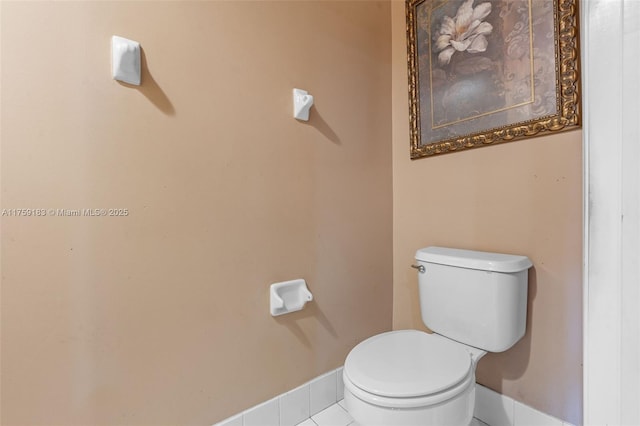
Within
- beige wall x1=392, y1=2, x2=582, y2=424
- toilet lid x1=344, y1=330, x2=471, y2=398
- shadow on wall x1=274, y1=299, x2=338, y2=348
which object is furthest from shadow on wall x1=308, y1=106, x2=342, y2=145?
toilet lid x1=344, y1=330, x2=471, y2=398

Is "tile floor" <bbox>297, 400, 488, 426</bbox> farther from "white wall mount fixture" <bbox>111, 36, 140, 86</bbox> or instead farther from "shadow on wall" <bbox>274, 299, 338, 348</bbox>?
"white wall mount fixture" <bbox>111, 36, 140, 86</bbox>

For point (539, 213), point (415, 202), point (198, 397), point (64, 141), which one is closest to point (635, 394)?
point (539, 213)

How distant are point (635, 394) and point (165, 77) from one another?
1346mm

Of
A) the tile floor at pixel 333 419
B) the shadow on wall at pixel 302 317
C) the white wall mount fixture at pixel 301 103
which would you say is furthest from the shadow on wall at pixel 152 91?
the tile floor at pixel 333 419

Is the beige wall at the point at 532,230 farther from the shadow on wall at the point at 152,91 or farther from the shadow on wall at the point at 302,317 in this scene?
the shadow on wall at the point at 152,91

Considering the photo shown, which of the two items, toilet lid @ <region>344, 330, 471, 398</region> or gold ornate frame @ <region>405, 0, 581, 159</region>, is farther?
gold ornate frame @ <region>405, 0, 581, 159</region>

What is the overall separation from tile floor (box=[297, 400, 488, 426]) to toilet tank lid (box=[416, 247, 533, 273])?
2.19 ft

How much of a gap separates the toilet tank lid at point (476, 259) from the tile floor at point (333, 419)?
67 centimetres

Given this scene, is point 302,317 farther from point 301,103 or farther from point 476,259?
point 301,103

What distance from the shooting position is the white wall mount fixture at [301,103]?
1146 millimetres

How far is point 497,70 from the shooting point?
1099 mm

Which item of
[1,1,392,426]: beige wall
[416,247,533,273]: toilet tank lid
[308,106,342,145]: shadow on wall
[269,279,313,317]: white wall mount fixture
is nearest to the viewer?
[1,1,392,426]: beige wall

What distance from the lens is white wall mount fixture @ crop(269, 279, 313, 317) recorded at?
1.10m

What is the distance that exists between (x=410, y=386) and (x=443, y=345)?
0.91 feet
